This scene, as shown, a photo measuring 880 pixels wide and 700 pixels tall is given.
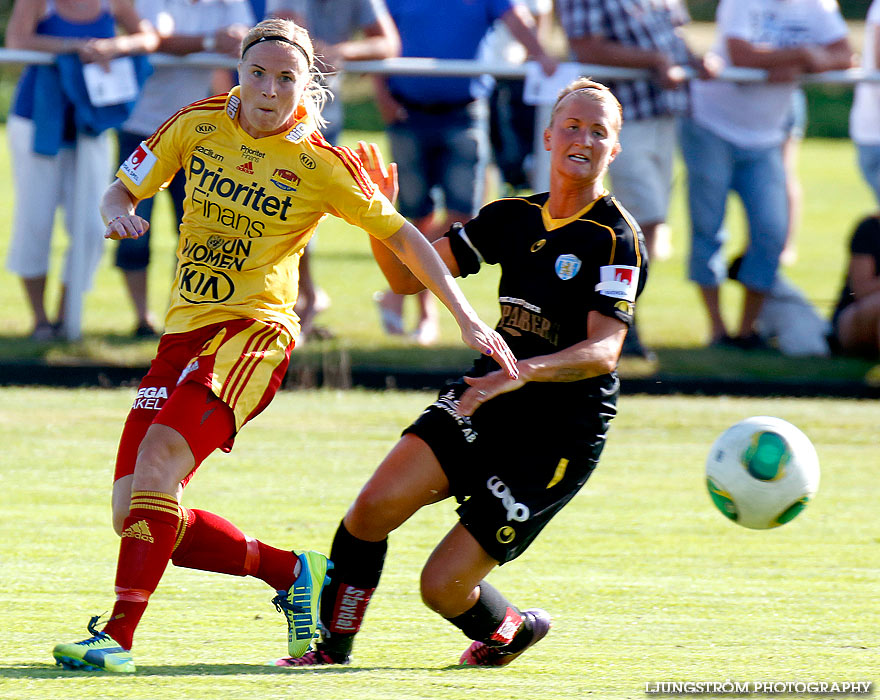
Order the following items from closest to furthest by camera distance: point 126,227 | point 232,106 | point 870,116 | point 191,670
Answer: point 191,670 < point 126,227 < point 232,106 < point 870,116

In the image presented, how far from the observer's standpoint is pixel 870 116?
10148 mm

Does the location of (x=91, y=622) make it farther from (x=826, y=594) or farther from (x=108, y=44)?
(x=108, y=44)

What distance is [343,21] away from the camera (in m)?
9.41

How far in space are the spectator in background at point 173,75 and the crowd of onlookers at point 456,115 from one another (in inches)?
0.4

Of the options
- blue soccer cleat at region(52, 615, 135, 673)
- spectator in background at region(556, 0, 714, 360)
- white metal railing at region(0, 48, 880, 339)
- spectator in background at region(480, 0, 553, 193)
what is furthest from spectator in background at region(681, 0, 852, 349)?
blue soccer cleat at region(52, 615, 135, 673)

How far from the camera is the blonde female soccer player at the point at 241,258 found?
450cm

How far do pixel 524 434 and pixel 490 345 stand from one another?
0.51m

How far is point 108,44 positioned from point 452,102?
86.5 inches

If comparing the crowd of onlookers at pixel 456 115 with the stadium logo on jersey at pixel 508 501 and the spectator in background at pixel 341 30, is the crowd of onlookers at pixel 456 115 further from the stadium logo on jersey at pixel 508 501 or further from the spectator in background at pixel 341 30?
the stadium logo on jersey at pixel 508 501

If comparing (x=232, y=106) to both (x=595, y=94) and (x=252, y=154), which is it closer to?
(x=252, y=154)

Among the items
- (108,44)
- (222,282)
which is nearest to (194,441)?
(222,282)

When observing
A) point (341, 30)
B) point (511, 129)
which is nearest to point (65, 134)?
point (341, 30)

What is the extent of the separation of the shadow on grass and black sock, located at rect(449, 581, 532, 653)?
0.44 feet

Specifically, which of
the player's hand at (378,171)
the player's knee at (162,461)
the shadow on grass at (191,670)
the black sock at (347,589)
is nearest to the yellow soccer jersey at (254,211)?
the player's hand at (378,171)
